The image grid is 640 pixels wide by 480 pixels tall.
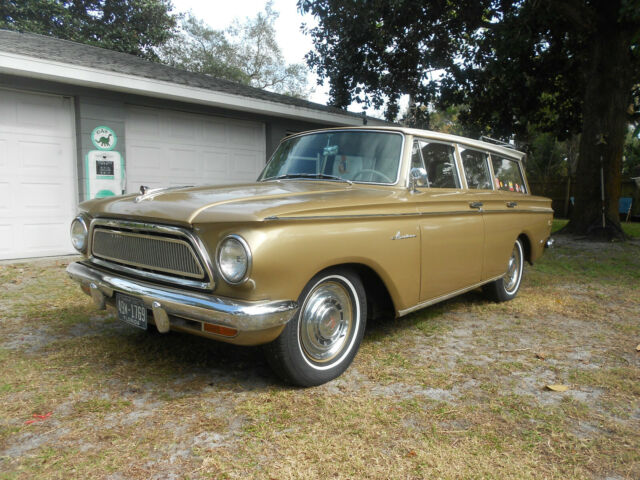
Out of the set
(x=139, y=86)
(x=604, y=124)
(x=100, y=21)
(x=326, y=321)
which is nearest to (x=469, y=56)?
(x=604, y=124)

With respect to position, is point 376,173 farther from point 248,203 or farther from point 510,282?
point 510,282

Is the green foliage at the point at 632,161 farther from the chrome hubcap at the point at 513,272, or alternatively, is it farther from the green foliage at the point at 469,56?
the chrome hubcap at the point at 513,272

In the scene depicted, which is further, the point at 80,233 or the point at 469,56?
the point at 469,56

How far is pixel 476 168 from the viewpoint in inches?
182

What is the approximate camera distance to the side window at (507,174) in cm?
503

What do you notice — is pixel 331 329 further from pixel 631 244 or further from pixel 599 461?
pixel 631 244

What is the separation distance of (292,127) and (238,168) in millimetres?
1788

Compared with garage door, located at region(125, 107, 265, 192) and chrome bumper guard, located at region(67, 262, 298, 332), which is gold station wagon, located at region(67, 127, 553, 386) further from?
garage door, located at region(125, 107, 265, 192)

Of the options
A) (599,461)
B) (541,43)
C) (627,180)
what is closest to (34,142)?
(599,461)

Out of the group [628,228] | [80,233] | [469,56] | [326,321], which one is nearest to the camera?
[326,321]

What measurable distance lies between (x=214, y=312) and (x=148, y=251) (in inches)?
28.4

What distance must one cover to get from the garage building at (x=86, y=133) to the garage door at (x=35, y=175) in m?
0.01

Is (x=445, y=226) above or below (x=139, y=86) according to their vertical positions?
below

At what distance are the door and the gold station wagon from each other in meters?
0.02
